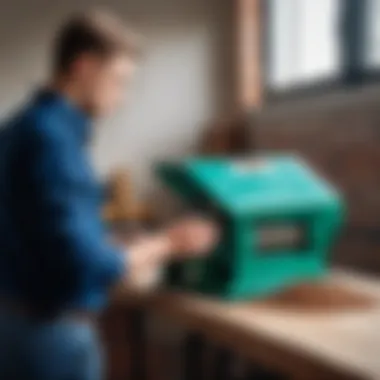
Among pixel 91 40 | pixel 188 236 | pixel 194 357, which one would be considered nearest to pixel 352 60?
pixel 194 357

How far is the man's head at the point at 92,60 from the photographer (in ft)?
5.80

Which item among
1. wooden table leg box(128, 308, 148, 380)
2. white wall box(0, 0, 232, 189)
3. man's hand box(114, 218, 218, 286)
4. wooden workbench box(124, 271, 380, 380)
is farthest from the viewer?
white wall box(0, 0, 232, 189)

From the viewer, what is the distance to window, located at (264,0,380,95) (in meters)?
2.89

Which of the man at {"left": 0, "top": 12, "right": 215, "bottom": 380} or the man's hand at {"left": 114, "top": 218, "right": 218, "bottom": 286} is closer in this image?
the man at {"left": 0, "top": 12, "right": 215, "bottom": 380}

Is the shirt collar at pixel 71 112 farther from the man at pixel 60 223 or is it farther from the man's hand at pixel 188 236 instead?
the man's hand at pixel 188 236

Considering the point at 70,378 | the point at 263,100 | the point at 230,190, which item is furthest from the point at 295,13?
the point at 70,378

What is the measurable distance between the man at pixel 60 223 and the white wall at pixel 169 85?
165 centimetres

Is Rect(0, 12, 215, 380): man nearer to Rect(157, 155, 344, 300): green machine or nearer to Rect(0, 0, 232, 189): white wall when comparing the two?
Rect(157, 155, 344, 300): green machine

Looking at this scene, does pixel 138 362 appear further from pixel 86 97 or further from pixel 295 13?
pixel 295 13

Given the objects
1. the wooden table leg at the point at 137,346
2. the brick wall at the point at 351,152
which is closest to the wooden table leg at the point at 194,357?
the wooden table leg at the point at 137,346

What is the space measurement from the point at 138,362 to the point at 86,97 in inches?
34.7

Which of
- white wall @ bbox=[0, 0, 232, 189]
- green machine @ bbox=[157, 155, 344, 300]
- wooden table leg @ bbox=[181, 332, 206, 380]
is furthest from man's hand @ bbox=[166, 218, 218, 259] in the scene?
white wall @ bbox=[0, 0, 232, 189]

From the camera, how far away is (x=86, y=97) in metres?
1.78

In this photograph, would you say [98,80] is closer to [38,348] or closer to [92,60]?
[92,60]
